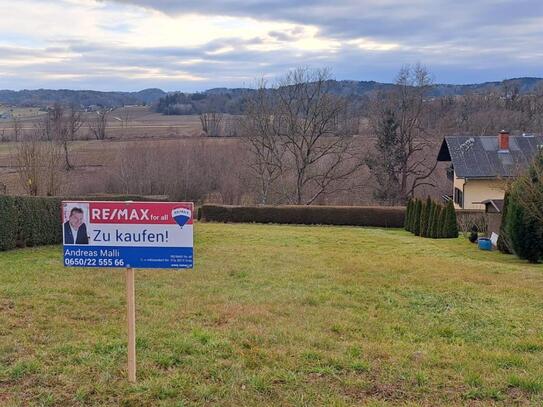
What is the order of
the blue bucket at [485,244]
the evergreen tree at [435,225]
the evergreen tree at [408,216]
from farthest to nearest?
the evergreen tree at [408,216], the evergreen tree at [435,225], the blue bucket at [485,244]

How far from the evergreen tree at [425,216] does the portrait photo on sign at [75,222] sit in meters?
26.3

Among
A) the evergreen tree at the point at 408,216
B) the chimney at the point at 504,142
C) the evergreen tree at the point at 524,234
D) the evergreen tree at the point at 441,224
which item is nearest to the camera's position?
the evergreen tree at the point at 524,234

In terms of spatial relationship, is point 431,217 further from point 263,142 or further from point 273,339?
point 273,339

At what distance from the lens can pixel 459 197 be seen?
36812 millimetres

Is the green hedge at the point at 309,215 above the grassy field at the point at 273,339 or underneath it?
underneath

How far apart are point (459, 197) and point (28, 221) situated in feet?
95.4

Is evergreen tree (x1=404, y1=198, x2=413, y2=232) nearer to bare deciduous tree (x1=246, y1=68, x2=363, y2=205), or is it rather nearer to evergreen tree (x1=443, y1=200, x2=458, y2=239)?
evergreen tree (x1=443, y1=200, x2=458, y2=239)

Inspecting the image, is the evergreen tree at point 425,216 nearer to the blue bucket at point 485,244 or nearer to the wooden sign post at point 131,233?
the blue bucket at point 485,244

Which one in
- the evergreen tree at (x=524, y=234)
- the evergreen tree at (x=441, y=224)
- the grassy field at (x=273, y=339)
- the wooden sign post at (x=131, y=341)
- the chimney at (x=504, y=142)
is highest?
the chimney at (x=504, y=142)

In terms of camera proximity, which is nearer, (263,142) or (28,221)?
(28,221)

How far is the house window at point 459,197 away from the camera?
35.5 metres

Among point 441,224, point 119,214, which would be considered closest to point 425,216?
point 441,224

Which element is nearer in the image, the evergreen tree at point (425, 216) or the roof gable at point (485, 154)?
the evergreen tree at point (425, 216)

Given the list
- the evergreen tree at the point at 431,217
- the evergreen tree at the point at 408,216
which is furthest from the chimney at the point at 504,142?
the evergreen tree at the point at 431,217
